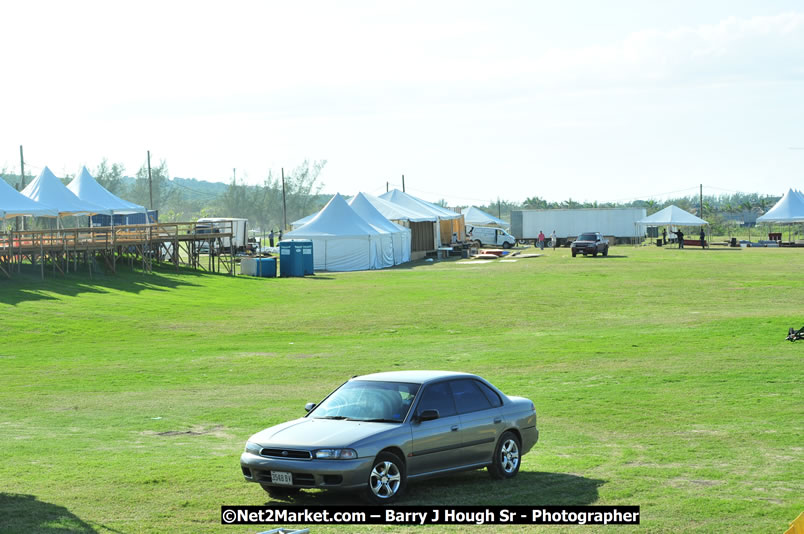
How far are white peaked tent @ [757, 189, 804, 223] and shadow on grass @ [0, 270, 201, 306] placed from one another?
219 feet

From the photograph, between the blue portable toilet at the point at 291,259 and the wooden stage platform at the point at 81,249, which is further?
the blue portable toilet at the point at 291,259

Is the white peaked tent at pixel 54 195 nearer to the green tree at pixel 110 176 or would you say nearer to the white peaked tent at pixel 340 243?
the white peaked tent at pixel 340 243

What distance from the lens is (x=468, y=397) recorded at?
1149cm

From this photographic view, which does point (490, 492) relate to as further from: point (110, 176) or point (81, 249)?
point (110, 176)

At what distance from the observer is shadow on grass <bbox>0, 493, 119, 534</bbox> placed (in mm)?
8961

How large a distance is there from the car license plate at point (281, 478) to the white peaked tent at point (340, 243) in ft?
172

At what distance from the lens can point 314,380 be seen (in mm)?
20422

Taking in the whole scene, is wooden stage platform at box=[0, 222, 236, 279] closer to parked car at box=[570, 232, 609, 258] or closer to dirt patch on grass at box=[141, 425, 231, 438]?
dirt patch on grass at box=[141, 425, 231, 438]

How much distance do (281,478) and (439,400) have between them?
217 cm

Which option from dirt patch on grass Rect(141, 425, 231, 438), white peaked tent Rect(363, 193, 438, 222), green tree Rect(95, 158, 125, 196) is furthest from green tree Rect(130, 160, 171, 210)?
dirt patch on grass Rect(141, 425, 231, 438)

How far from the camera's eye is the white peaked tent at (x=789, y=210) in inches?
3693

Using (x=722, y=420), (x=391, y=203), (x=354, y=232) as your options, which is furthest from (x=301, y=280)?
(x=722, y=420)

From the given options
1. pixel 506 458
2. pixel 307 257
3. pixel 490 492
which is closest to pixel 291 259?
pixel 307 257

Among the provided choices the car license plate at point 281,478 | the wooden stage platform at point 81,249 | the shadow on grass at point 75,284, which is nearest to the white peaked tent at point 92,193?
the wooden stage platform at point 81,249
